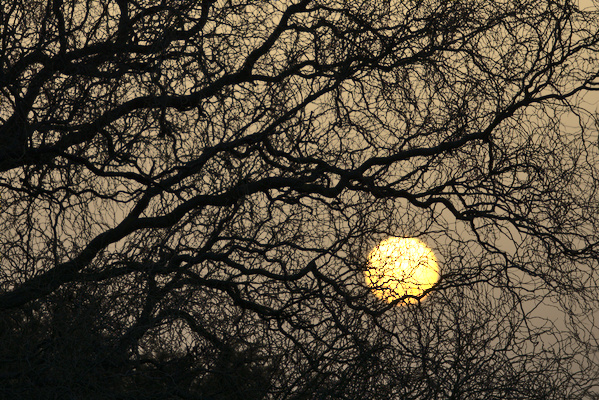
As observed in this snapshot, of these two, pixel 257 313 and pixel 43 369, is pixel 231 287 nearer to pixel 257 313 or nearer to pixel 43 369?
pixel 257 313

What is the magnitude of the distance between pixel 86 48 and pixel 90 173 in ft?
3.62

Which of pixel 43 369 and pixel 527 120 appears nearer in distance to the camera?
pixel 43 369

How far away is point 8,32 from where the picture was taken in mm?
5961

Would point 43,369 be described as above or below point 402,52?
below

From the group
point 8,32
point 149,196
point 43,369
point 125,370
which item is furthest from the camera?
point 149,196

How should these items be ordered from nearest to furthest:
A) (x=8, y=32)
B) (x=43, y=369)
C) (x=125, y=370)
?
(x=43, y=369) < (x=125, y=370) < (x=8, y=32)

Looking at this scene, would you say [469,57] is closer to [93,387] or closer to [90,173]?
[90,173]

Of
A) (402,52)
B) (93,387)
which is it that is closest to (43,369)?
(93,387)

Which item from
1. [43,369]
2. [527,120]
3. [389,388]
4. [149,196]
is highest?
[527,120]

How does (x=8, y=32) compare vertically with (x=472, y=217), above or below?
below

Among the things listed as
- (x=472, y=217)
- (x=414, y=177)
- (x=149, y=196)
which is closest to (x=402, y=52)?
(x=414, y=177)

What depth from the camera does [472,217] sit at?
653cm

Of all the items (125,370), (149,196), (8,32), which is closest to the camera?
(125,370)

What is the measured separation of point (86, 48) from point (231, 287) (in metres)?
2.02
